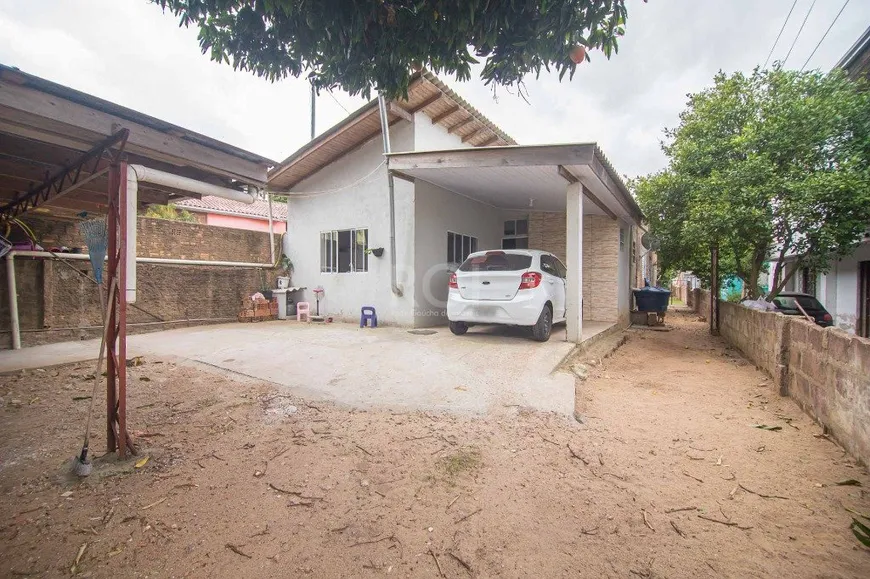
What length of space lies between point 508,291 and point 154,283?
8004 mm

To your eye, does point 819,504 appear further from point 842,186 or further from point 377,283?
point 377,283

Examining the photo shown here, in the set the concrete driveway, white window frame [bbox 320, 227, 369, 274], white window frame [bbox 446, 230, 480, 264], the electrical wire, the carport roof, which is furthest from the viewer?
white window frame [bbox 446, 230, 480, 264]

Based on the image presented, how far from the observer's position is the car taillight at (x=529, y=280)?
6.34m

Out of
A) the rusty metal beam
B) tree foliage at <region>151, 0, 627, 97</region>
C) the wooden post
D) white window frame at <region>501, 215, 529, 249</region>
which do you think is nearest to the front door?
the wooden post

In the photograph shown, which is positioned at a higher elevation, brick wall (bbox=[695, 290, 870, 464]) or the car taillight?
the car taillight

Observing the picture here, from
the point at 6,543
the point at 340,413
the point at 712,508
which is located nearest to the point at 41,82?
the point at 6,543

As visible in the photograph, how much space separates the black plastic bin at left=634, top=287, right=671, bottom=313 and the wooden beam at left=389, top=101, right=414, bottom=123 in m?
8.75

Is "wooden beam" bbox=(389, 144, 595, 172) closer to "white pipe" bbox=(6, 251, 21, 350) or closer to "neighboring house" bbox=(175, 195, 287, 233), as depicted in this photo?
"white pipe" bbox=(6, 251, 21, 350)

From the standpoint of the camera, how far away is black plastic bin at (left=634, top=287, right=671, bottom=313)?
39.6 ft

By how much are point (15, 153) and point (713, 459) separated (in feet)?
25.6

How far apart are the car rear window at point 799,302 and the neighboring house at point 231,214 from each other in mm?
18785

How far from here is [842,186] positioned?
6922mm

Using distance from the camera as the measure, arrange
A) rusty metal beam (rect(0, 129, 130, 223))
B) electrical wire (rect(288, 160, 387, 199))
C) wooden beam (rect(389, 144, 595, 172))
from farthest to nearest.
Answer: electrical wire (rect(288, 160, 387, 199)) < wooden beam (rect(389, 144, 595, 172)) < rusty metal beam (rect(0, 129, 130, 223))

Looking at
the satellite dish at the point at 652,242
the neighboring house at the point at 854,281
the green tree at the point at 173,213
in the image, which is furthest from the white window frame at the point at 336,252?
the green tree at the point at 173,213
